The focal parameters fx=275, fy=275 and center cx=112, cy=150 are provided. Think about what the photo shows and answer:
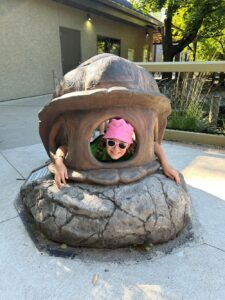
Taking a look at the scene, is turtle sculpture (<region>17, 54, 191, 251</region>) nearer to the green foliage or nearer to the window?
the green foliage

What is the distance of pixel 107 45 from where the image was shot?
15.0m

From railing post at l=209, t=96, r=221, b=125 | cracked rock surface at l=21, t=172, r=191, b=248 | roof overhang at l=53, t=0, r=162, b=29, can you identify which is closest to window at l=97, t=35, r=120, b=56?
roof overhang at l=53, t=0, r=162, b=29

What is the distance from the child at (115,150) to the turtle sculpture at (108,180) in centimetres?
6

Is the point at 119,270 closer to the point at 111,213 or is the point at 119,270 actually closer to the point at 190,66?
the point at 111,213

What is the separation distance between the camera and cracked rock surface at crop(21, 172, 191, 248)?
2.13m

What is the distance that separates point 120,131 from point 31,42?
30.3 ft

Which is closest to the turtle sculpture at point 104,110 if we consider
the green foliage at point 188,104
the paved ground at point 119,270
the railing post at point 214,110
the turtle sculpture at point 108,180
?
the turtle sculpture at point 108,180

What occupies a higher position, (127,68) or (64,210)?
(127,68)

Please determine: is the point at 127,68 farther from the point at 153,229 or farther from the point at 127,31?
the point at 127,31

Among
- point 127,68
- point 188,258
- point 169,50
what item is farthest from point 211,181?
point 169,50

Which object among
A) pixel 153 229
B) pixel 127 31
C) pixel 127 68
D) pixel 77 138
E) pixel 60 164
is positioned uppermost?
pixel 127 31

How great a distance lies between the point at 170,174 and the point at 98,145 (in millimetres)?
746

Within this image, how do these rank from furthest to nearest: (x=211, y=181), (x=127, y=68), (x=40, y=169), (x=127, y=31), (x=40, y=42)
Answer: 1. (x=127, y=31)
2. (x=40, y=42)
3. (x=211, y=181)
4. (x=40, y=169)
5. (x=127, y=68)

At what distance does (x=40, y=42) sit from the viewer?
10.4 m
